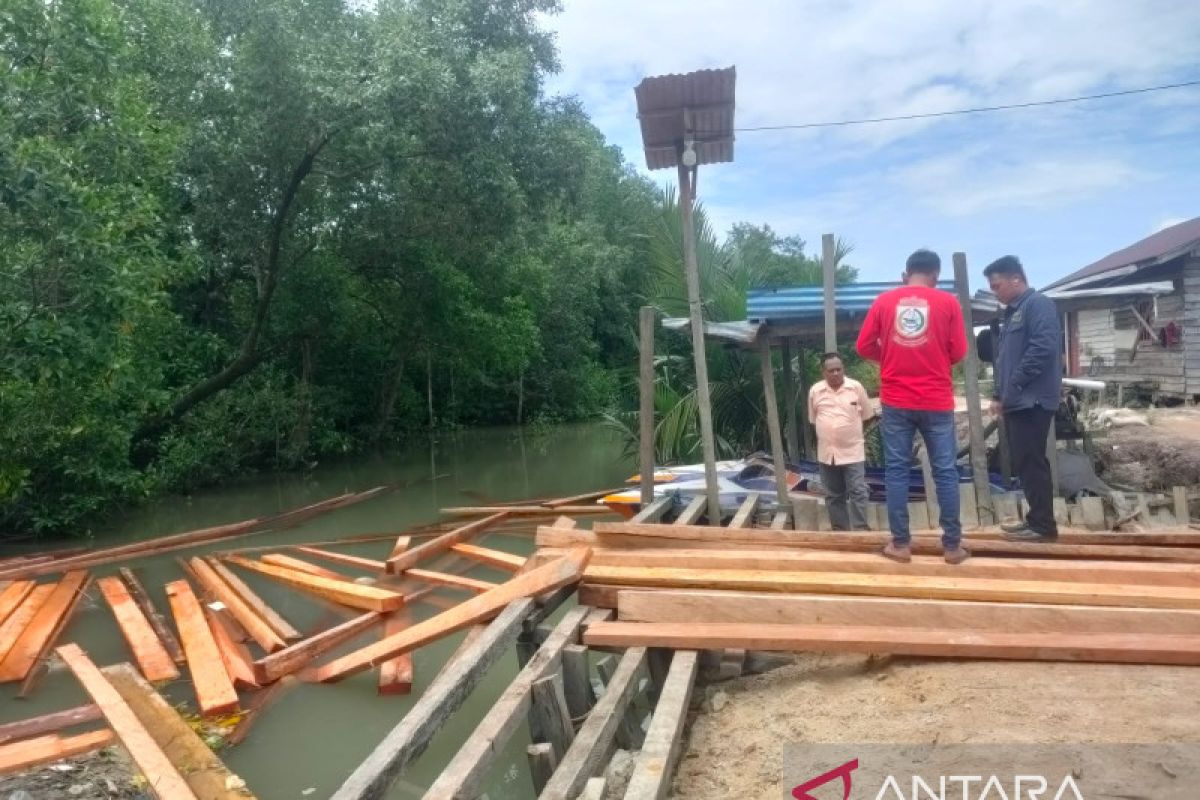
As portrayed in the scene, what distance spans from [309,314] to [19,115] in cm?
935

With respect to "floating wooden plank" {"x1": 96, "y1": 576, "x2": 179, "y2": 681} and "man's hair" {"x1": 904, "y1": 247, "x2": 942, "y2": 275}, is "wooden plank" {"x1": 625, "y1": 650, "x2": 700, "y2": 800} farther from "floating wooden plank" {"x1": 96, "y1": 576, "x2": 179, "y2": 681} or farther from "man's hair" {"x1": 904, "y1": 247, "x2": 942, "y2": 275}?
"floating wooden plank" {"x1": 96, "y1": 576, "x2": 179, "y2": 681}

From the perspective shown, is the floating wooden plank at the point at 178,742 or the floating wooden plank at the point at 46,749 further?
the floating wooden plank at the point at 46,749

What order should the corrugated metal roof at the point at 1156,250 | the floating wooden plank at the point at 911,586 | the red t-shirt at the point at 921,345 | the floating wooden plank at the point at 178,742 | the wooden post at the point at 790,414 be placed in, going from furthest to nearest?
1. the corrugated metal roof at the point at 1156,250
2. the wooden post at the point at 790,414
3. the red t-shirt at the point at 921,345
4. the floating wooden plank at the point at 911,586
5. the floating wooden plank at the point at 178,742

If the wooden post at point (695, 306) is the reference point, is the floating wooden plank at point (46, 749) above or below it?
below

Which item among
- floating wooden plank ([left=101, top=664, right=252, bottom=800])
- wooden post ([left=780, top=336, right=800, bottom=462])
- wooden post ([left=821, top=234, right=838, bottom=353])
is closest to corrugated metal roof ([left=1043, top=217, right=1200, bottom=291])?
wooden post ([left=780, top=336, right=800, bottom=462])

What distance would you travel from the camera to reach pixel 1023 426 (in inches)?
203

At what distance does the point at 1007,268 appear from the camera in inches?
203

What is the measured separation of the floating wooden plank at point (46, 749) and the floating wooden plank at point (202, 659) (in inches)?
31.8

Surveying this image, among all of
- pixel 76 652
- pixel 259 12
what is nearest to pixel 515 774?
pixel 76 652

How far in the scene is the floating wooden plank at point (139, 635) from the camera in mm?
6211

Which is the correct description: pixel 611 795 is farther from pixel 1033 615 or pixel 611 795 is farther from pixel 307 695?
pixel 307 695

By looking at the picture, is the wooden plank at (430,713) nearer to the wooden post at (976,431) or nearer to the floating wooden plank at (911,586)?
the floating wooden plank at (911,586)

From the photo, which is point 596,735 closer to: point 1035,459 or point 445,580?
point 1035,459

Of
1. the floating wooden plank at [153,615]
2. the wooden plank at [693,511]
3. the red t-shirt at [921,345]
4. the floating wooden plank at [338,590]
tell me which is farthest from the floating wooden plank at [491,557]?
the red t-shirt at [921,345]
